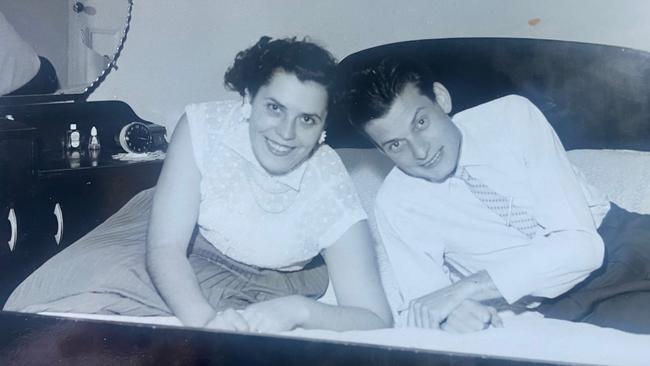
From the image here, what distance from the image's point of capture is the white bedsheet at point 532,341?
0.75 meters

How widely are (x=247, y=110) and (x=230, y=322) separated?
0.28 m

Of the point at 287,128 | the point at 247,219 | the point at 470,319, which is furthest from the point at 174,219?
→ the point at 470,319

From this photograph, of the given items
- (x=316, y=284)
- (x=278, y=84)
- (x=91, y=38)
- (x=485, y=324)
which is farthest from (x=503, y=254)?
(x=91, y=38)

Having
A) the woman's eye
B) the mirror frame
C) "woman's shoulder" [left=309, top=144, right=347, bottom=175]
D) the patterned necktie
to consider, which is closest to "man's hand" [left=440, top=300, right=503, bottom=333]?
the patterned necktie

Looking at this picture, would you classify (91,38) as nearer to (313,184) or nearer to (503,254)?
(313,184)

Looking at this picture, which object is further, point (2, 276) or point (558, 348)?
point (2, 276)

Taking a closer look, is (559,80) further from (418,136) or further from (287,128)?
(287,128)

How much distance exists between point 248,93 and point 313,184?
154mm

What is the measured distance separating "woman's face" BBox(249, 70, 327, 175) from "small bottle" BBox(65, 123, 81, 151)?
1.15 feet

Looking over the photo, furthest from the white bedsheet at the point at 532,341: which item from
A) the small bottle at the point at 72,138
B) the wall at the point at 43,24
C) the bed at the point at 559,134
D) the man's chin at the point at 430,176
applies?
the wall at the point at 43,24

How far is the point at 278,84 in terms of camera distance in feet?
2.82

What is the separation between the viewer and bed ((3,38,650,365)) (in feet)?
2.47

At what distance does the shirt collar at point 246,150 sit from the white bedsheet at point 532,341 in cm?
21

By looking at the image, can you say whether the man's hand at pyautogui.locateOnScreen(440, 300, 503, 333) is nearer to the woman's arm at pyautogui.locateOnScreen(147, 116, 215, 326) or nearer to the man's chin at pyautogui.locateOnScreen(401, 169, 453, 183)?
the man's chin at pyautogui.locateOnScreen(401, 169, 453, 183)
